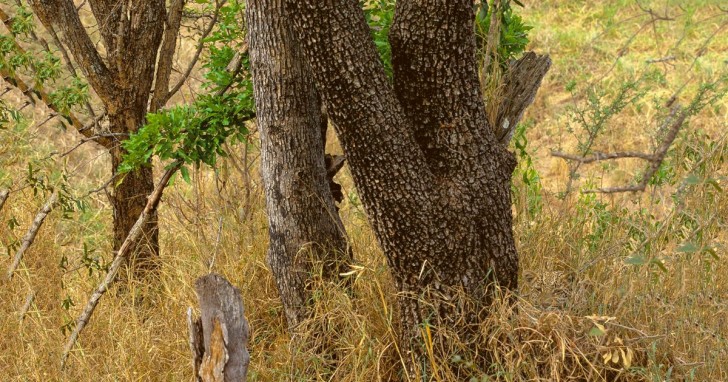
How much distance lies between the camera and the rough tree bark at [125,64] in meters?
4.68

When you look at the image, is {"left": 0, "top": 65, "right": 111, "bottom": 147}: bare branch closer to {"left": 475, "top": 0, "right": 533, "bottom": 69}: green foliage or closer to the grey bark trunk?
the grey bark trunk

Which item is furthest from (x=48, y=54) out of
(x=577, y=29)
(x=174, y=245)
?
(x=577, y=29)

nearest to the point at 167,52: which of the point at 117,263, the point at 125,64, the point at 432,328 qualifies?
the point at 125,64

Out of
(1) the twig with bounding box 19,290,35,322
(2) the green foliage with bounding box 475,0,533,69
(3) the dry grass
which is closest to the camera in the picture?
(3) the dry grass

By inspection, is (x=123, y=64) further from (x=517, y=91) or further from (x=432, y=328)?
(x=432, y=328)

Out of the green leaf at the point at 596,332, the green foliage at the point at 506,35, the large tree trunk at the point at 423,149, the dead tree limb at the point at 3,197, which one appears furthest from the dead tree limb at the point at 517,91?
the dead tree limb at the point at 3,197

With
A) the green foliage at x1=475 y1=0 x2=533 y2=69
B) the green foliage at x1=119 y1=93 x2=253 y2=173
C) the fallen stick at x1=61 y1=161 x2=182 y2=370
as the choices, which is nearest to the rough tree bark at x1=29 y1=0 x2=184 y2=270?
the fallen stick at x1=61 y1=161 x2=182 y2=370

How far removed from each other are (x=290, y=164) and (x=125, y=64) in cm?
141

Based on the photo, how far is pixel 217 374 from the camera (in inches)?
111

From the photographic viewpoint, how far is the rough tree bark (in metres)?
4.68

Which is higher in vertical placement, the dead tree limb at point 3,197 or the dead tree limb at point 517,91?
the dead tree limb at point 517,91

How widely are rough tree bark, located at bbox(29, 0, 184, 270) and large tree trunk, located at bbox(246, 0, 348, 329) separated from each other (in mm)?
1024

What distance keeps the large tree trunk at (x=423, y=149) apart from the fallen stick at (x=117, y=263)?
1191 millimetres

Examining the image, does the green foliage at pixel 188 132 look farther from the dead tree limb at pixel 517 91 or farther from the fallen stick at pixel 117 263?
the dead tree limb at pixel 517 91
